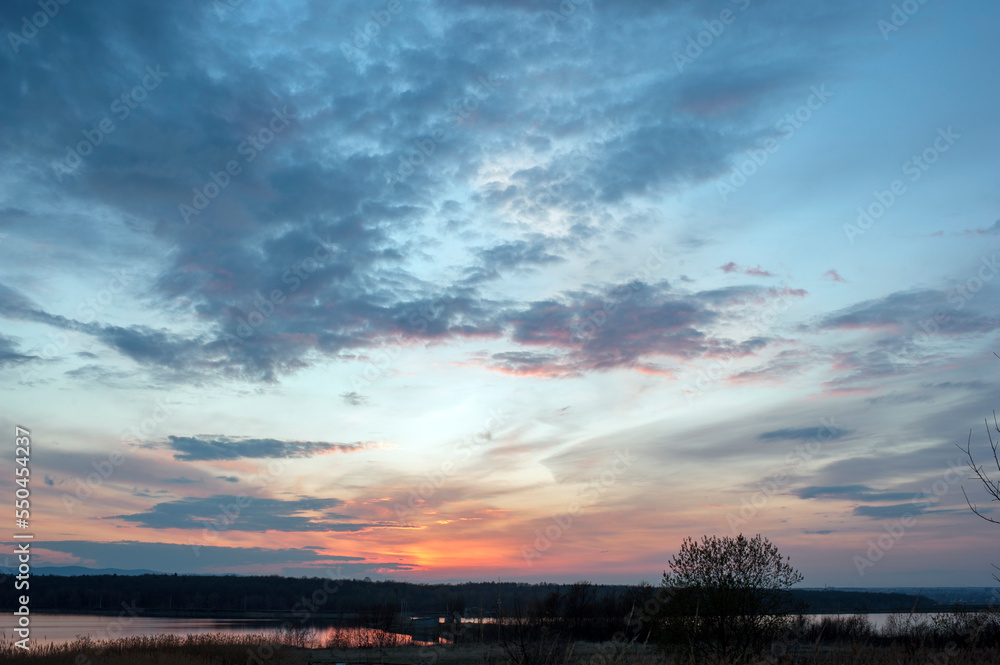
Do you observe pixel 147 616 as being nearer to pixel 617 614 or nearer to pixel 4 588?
pixel 4 588

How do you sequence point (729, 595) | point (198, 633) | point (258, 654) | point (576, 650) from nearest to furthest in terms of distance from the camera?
point (576, 650), point (729, 595), point (258, 654), point (198, 633)

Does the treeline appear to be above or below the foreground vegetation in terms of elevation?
below

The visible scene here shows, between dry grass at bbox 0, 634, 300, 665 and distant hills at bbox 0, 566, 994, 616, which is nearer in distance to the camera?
dry grass at bbox 0, 634, 300, 665

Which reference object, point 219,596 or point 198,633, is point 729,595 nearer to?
point 198,633

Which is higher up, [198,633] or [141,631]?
[198,633]

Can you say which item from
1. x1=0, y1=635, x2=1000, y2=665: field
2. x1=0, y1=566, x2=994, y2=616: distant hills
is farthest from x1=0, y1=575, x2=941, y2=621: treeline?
x1=0, y1=635, x2=1000, y2=665: field

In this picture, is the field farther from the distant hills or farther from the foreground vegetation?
the distant hills

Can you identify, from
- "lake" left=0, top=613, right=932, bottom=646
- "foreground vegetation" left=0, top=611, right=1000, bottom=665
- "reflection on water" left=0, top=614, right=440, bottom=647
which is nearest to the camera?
"foreground vegetation" left=0, top=611, right=1000, bottom=665

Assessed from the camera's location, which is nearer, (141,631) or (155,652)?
(155,652)

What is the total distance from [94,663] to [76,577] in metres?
188

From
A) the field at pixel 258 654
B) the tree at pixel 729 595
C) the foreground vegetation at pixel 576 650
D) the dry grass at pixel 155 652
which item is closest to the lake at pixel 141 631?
the dry grass at pixel 155 652

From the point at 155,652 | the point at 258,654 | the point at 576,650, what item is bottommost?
the point at 258,654

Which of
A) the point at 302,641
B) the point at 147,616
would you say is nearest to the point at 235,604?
the point at 147,616

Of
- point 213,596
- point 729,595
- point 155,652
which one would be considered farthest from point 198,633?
point 213,596
